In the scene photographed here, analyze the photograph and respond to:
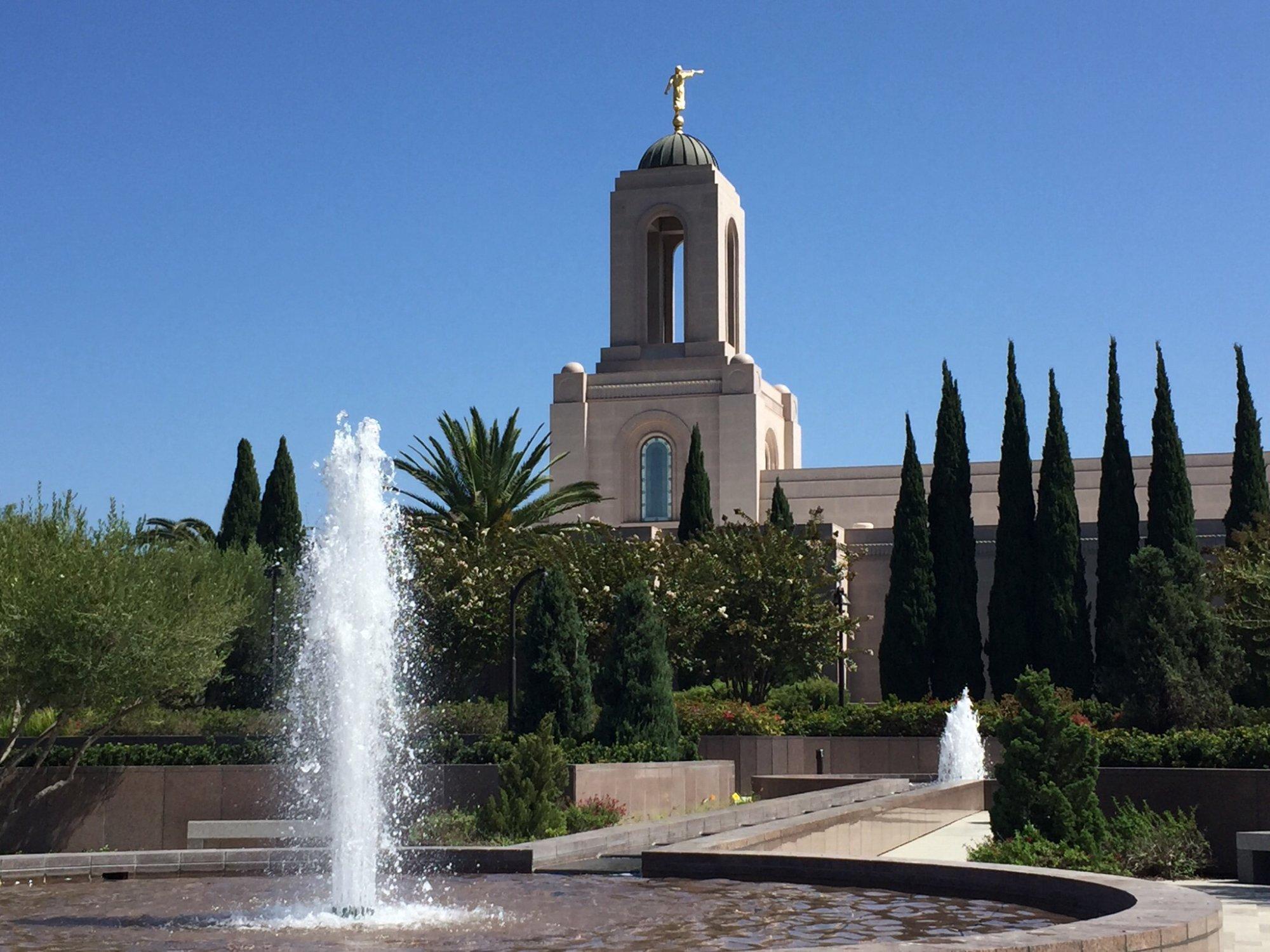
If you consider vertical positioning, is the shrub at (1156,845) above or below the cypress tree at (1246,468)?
below

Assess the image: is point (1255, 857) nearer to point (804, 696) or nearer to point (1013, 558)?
point (804, 696)

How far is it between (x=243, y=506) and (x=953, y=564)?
20.9 meters

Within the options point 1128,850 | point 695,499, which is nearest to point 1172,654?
point 1128,850

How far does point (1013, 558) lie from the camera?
36906 millimetres

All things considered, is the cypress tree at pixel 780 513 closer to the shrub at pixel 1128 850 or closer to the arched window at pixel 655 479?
the arched window at pixel 655 479

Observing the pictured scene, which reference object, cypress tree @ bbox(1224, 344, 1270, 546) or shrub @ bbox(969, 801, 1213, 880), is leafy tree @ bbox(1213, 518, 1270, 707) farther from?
shrub @ bbox(969, 801, 1213, 880)

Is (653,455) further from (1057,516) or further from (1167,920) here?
(1167,920)

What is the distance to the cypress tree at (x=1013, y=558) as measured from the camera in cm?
3616

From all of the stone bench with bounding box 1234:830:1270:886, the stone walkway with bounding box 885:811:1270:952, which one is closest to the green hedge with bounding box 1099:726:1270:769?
the stone walkway with bounding box 885:811:1270:952

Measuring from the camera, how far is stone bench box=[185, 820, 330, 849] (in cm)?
1839

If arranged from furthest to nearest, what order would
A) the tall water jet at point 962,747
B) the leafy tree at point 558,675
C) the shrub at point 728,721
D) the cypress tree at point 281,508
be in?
the cypress tree at point 281,508, the shrub at point 728,721, the tall water jet at point 962,747, the leafy tree at point 558,675

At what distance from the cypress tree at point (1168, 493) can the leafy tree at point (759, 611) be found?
8327mm

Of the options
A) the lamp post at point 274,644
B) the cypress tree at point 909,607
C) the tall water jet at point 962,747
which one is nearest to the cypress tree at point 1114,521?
the cypress tree at point 909,607

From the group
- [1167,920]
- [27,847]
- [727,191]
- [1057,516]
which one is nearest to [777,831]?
[1167,920]
